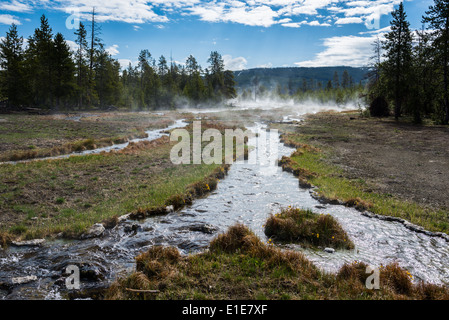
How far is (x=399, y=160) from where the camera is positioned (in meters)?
21.3

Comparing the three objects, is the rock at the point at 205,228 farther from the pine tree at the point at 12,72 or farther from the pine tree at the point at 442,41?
the pine tree at the point at 12,72

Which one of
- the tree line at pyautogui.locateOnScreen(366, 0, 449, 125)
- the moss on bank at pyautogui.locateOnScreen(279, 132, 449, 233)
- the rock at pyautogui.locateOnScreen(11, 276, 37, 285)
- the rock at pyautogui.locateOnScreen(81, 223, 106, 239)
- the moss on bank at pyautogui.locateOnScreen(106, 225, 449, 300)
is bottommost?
the rock at pyautogui.locateOnScreen(11, 276, 37, 285)

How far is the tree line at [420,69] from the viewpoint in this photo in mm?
39906

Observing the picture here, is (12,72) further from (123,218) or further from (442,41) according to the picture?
(442,41)

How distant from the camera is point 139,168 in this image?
65.2 ft

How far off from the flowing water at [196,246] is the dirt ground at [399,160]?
4.38 m

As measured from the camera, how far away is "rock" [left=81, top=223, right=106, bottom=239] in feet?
31.5

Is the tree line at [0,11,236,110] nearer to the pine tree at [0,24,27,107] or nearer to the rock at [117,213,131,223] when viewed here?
the pine tree at [0,24,27,107]

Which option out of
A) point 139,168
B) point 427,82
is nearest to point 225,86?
point 427,82

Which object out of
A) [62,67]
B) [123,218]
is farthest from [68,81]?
[123,218]

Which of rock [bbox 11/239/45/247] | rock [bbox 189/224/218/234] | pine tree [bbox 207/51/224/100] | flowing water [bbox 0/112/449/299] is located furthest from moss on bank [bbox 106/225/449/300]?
pine tree [bbox 207/51/224/100]

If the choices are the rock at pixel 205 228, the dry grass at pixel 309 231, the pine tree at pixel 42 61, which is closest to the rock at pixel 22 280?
the rock at pixel 205 228

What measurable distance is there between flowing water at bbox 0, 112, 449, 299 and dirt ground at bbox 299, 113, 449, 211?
438cm

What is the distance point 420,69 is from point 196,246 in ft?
172
